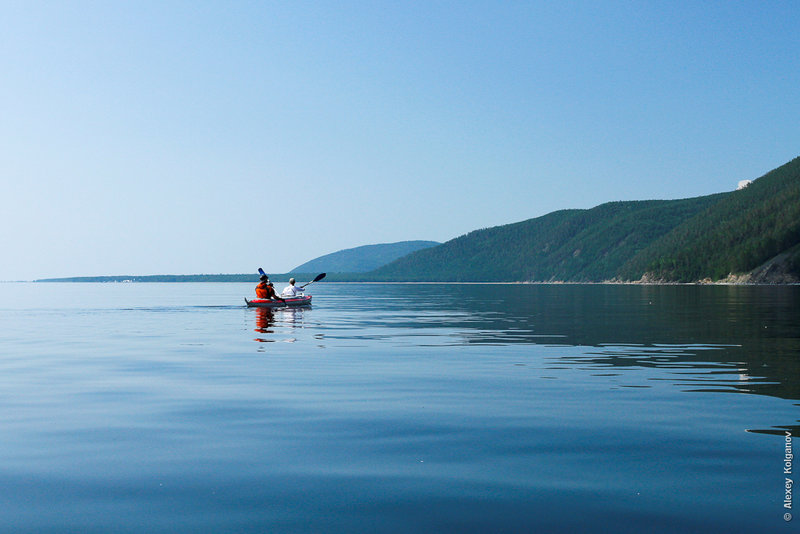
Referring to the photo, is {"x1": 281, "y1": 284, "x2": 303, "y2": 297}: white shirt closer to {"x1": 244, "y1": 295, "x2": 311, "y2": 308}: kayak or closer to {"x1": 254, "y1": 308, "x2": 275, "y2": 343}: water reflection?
{"x1": 244, "y1": 295, "x2": 311, "y2": 308}: kayak

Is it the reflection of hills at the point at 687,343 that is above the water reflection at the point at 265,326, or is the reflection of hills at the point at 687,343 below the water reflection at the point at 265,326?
below

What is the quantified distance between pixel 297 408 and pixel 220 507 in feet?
25.2

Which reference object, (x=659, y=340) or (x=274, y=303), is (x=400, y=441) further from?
(x=274, y=303)

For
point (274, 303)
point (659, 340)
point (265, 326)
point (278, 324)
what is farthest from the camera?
point (274, 303)

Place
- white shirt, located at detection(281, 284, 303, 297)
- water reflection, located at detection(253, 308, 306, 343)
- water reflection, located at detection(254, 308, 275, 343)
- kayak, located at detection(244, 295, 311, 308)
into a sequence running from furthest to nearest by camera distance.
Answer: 1. white shirt, located at detection(281, 284, 303, 297)
2. kayak, located at detection(244, 295, 311, 308)
3. water reflection, located at detection(253, 308, 306, 343)
4. water reflection, located at detection(254, 308, 275, 343)

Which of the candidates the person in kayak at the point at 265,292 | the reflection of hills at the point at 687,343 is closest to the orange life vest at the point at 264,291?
the person in kayak at the point at 265,292

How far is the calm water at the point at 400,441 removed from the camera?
9.68m

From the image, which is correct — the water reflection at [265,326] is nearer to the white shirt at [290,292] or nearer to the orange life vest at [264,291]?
the orange life vest at [264,291]

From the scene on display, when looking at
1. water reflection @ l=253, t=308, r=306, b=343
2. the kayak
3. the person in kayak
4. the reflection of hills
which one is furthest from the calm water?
the person in kayak

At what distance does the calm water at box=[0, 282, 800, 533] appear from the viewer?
9.68 m

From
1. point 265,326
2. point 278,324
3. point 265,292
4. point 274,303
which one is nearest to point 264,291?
point 265,292

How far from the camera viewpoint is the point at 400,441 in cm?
1391

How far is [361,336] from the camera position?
39781 millimetres

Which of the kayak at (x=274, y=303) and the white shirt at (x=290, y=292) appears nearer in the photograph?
the kayak at (x=274, y=303)
